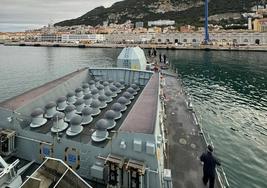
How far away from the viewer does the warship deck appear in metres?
9.80

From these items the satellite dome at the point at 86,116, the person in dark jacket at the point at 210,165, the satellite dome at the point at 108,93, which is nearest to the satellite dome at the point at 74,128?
the satellite dome at the point at 86,116

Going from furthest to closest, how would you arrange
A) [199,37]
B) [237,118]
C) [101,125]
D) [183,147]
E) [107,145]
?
[199,37]
[237,118]
[183,147]
[101,125]
[107,145]

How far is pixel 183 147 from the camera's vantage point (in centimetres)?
1241

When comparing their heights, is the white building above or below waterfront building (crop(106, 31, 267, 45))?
above

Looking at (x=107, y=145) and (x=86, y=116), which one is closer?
(x=107, y=145)

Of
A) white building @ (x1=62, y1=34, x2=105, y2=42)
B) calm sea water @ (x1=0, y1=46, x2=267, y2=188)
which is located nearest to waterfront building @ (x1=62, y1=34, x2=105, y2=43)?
white building @ (x1=62, y1=34, x2=105, y2=42)

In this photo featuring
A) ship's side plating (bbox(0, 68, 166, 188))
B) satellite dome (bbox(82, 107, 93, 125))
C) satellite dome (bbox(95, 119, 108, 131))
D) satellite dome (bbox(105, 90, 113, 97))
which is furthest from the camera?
satellite dome (bbox(105, 90, 113, 97))

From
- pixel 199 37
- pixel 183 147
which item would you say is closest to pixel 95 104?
pixel 183 147

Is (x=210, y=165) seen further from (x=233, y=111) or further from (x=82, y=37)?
(x=82, y=37)

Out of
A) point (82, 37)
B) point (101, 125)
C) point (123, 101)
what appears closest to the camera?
point (101, 125)

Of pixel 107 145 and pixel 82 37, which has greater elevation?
pixel 82 37

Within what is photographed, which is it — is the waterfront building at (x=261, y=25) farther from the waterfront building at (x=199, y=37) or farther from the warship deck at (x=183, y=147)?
the warship deck at (x=183, y=147)

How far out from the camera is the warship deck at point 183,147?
9.80 metres

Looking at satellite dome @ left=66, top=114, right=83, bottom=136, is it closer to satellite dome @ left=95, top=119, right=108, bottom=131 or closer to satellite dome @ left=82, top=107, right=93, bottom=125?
satellite dome @ left=95, top=119, right=108, bottom=131
